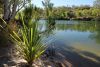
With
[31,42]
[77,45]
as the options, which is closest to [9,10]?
[77,45]

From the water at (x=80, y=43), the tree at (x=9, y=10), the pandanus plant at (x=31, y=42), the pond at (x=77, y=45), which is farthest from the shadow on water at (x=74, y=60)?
the tree at (x=9, y=10)

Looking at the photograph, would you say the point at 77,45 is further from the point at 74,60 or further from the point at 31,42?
→ the point at 31,42

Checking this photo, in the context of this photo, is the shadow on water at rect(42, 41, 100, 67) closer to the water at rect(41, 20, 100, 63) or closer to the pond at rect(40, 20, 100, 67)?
the pond at rect(40, 20, 100, 67)

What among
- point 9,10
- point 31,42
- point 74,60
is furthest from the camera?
point 9,10

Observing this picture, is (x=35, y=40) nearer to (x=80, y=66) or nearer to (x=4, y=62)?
(x=4, y=62)

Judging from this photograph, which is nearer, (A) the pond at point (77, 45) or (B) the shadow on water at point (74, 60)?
(B) the shadow on water at point (74, 60)

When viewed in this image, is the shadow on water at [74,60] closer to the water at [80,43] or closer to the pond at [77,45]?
the pond at [77,45]

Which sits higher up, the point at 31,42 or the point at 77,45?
the point at 31,42

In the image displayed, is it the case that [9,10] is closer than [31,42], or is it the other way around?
[31,42]

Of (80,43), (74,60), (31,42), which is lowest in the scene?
(80,43)

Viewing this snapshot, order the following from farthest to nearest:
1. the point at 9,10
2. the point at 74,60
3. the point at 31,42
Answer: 1. the point at 9,10
2. the point at 74,60
3. the point at 31,42

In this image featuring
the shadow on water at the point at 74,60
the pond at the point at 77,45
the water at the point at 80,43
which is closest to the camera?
the shadow on water at the point at 74,60

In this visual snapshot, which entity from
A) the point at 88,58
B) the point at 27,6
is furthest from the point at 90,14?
the point at 88,58

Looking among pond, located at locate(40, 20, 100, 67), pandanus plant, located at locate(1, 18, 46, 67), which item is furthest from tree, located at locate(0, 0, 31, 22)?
pandanus plant, located at locate(1, 18, 46, 67)
